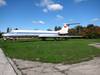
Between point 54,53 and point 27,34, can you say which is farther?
point 27,34

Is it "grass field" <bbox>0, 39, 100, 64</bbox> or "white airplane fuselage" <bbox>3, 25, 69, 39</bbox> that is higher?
"white airplane fuselage" <bbox>3, 25, 69, 39</bbox>

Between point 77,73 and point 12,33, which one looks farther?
point 12,33

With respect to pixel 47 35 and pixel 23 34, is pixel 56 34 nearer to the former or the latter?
pixel 47 35

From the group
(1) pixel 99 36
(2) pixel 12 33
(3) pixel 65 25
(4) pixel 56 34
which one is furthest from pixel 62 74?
(1) pixel 99 36

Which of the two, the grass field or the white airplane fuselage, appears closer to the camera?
the grass field

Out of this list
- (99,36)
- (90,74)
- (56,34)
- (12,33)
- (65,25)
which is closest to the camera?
(90,74)

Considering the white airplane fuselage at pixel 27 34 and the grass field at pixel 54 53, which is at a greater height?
the white airplane fuselage at pixel 27 34

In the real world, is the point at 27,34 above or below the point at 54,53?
above

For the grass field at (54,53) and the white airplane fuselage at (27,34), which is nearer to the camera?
the grass field at (54,53)

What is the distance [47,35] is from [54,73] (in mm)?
44647

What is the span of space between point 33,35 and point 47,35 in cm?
398

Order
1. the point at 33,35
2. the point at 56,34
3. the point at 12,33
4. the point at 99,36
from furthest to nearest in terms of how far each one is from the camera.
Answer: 1. the point at 99,36
2. the point at 56,34
3. the point at 33,35
4. the point at 12,33

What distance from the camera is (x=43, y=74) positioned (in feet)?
24.2

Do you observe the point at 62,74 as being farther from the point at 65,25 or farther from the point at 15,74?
the point at 65,25
